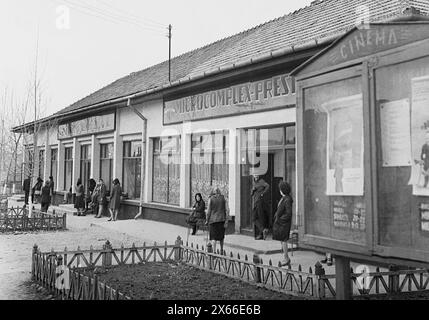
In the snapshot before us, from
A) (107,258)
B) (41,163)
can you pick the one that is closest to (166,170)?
(107,258)

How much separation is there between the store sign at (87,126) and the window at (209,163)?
6.09 meters

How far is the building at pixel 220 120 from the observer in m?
10.6

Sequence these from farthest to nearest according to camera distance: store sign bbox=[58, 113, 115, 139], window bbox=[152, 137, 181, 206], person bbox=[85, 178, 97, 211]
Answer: person bbox=[85, 178, 97, 211] < store sign bbox=[58, 113, 115, 139] < window bbox=[152, 137, 181, 206]

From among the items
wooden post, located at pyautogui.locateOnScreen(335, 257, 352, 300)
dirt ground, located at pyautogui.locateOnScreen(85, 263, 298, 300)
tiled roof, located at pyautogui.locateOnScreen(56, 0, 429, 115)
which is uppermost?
tiled roof, located at pyautogui.locateOnScreen(56, 0, 429, 115)

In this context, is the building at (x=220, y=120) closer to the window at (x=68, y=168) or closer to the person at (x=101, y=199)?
the person at (x=101, y=199)

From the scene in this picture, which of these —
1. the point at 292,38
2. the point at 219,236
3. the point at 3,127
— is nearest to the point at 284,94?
the point at 292,38

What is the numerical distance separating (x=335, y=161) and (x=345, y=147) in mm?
205

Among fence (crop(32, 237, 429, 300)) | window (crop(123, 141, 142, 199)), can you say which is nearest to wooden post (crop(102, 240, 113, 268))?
fence (crop(32, 237, 429, 300))

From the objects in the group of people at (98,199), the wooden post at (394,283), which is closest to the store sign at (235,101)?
the group of people at (98,199)

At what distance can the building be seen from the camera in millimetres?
10641

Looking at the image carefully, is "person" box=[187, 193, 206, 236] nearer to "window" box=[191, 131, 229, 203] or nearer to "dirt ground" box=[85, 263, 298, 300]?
"window" box=[191, 131, 229, 203]

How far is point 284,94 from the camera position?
10.5m

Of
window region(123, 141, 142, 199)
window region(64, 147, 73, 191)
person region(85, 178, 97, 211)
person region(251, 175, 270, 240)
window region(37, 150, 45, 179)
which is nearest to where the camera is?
person region(251, 175, 270, 240)

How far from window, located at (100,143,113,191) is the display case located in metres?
15.7
